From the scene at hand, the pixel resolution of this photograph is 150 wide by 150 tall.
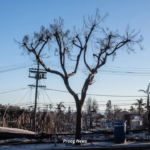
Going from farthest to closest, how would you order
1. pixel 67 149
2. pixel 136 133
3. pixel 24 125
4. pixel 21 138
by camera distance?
pixel 24 125 → pixel 136 133 → pixel 21 138 → pixel 67 149

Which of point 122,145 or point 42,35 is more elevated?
point 42,35

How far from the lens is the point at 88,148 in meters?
11.6

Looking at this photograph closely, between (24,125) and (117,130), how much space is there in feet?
102

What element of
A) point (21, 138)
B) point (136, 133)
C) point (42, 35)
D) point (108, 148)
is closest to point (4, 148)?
point (21, 138)

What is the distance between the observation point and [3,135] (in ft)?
46.8

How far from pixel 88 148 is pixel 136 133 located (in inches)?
254

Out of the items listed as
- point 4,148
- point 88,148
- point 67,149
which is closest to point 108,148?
point 88,148

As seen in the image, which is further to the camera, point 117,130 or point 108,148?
point 117,130

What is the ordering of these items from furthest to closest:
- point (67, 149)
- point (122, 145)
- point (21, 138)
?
point (21, 138) < point (122, 145) < point (67, 149)

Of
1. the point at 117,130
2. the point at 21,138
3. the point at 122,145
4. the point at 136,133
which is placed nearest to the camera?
the point at 122,145

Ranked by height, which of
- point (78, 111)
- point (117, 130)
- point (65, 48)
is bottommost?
point (117, 130)

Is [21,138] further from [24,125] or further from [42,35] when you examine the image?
[24,125]

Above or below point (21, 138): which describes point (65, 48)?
above

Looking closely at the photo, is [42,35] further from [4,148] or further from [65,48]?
[4,148]
